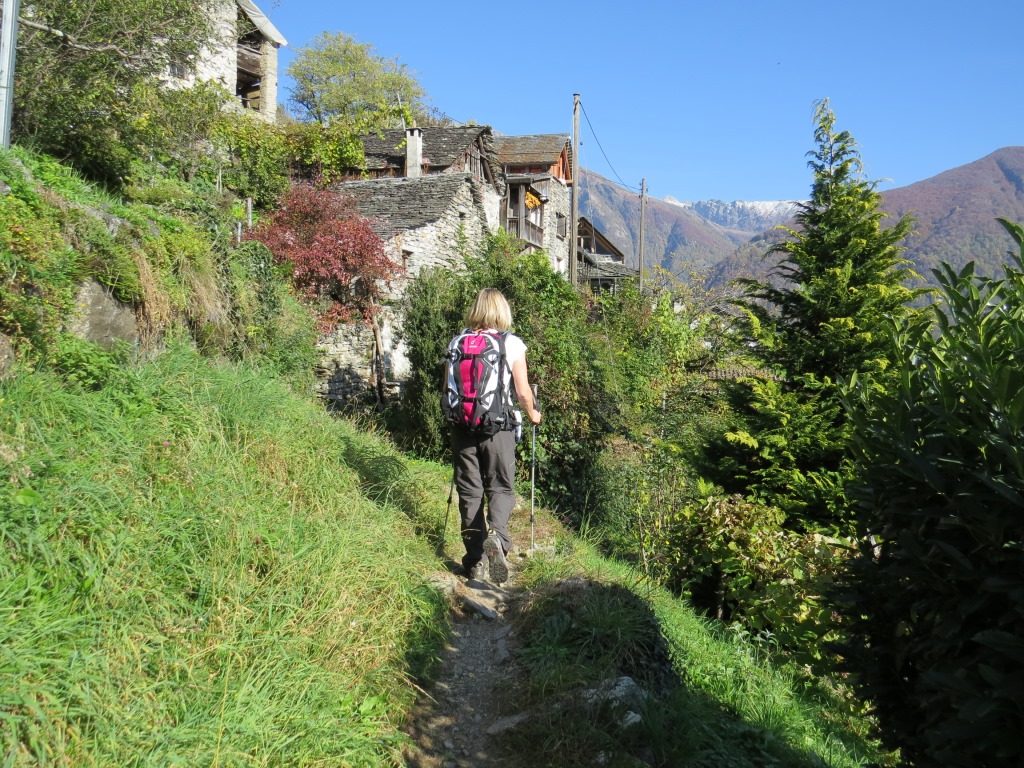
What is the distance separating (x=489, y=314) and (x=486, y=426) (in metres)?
0.86

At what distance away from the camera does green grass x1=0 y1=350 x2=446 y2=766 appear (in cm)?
251

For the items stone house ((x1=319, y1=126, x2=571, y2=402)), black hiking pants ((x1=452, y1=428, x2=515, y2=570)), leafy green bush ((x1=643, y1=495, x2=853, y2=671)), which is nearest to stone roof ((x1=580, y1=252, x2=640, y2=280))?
stone house ((x1=319, y1=126, x2=571, y2=402))

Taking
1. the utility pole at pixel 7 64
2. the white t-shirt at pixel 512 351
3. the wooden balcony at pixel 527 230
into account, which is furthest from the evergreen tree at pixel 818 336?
the wooden balcony at pixel 527 230

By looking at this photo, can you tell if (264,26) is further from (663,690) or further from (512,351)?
(663,690)

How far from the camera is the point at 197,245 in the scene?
6805 mm

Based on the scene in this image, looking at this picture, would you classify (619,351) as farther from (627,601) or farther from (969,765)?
(969,765)

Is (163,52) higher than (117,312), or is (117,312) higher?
(163,52)

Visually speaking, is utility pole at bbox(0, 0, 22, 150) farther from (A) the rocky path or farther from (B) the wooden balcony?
(B) the wooden balcony

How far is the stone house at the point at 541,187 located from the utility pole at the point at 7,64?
30.1 meters

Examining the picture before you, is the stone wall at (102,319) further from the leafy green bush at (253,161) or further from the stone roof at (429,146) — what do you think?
the stone roof at (429,146)

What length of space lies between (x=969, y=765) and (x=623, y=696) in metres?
1.62

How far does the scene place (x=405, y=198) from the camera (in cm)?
1939

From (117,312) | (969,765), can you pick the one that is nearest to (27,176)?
(117,312)

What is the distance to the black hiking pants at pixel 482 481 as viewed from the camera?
4.97 m
